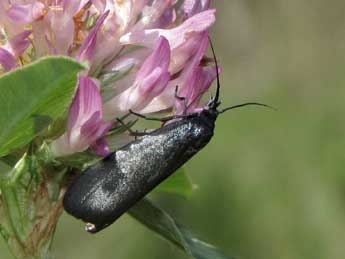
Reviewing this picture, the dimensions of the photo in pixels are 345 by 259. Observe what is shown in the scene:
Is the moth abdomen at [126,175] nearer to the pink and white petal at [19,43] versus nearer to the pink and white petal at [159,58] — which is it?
the pink and white petal at [159,58]

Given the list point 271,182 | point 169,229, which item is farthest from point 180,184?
point 271,182

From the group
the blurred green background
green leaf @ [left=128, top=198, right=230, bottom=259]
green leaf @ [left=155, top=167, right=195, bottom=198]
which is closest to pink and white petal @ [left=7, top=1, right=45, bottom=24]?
green leaf @ [left=128, top=198, right=230, bottom=259]

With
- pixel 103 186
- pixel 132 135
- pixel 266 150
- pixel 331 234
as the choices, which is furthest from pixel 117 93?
pixel 266 150

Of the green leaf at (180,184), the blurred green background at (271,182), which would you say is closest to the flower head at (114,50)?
the green leaf at (180,184)

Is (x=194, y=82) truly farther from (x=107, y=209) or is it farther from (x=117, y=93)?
(x=107, y=209)

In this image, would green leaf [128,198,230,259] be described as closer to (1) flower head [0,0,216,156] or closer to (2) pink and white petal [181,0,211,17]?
(1) flower head [0,0,216,156]
